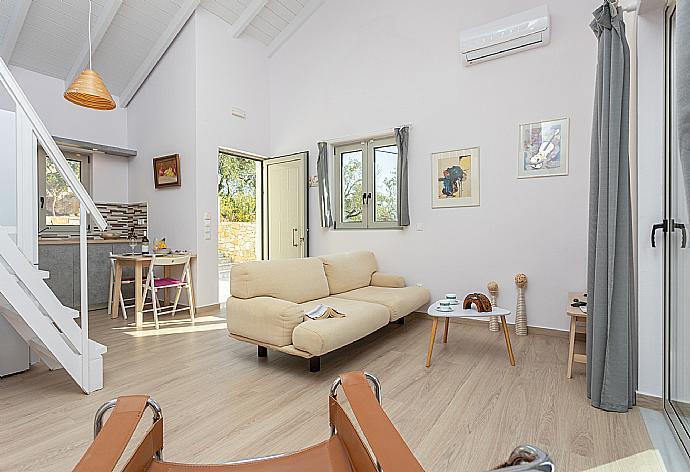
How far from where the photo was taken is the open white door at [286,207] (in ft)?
18.4

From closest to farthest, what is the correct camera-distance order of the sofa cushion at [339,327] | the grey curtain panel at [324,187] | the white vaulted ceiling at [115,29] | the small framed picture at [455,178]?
1. the sofa cushion at [339,327]
2. the small framed picture at [455,178]
3. the white vaulted ceiling at [115,29]
4. the grey curtain panel at [324,187]

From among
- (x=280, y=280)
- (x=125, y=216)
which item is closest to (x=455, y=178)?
(x=280, y=280)

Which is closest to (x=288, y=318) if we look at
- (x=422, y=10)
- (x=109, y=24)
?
(x=422, y=10)

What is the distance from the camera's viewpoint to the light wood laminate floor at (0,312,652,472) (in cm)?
184

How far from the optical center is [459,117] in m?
4.37

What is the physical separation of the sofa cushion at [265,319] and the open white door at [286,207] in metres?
2.49

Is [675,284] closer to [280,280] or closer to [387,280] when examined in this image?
[280,280]

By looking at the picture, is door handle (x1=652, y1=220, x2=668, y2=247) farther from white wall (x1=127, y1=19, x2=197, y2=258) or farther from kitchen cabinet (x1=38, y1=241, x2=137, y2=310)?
kitchen cabinet (x1=38, y1=241, x2=137, y2=310)

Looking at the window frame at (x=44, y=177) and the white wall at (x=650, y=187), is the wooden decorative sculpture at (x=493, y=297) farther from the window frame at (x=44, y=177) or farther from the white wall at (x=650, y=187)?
the window frame at (x=44, y=177)

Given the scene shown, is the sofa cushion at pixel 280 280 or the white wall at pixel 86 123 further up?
the white wall at pixel 86 123

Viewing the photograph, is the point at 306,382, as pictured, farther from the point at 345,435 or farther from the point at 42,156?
the point at 42,156

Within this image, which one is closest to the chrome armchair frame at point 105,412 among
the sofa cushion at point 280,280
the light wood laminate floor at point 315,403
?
the light wood laminate floor at point 315,403

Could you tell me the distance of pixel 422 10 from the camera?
15.3 feet

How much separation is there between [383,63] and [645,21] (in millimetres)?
3107
